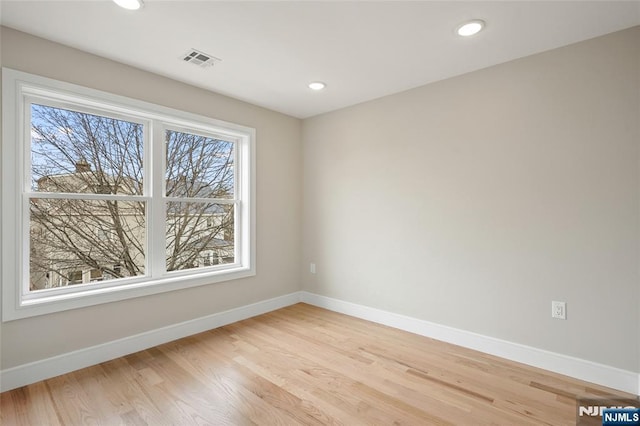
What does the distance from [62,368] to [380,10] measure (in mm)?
3343

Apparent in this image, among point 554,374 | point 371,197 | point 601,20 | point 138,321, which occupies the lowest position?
point 554,374

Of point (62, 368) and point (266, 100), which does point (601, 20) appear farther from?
point (62, 368)

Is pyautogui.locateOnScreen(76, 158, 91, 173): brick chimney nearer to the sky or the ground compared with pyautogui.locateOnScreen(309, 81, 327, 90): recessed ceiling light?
nearer to the ground

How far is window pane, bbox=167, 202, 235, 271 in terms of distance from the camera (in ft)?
9.95

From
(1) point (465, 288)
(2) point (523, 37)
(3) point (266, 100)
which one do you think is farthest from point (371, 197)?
(2) point (523, 37)

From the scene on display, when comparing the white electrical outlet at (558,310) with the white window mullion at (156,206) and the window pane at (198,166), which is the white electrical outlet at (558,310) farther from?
the white window mullion at (156,206)

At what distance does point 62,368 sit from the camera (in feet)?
7.36

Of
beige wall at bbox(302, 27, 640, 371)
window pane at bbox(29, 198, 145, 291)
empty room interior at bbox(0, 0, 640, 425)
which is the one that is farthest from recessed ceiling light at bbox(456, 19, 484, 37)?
window pane at bbox(29, 198, 145, 291)

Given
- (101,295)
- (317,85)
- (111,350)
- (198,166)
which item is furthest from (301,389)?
(317,85)

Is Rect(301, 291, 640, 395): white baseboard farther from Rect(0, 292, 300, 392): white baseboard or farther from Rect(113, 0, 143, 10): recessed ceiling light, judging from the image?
Rect(113, 0, 143, 10): recessed ceiling light

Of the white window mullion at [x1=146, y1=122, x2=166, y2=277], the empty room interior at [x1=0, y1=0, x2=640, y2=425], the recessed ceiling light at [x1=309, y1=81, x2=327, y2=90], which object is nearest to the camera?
the empty room interior at [x1=0, y1=0, x2=640, y2=425]

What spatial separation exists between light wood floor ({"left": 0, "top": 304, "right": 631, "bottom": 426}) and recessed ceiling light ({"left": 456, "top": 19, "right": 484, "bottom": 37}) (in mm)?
2469

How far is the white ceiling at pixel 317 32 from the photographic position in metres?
1.89

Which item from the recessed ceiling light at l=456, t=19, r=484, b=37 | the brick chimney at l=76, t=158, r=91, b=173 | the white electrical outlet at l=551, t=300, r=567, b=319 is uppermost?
the recessed ceiling light at l=456, t=19, r=484, b=37
